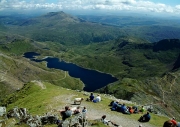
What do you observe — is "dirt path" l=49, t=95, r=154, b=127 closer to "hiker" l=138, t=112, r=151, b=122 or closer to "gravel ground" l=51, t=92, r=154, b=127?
"gravel ground" l=51, t=92, r=154, b=127

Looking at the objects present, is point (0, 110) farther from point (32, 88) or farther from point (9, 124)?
point (32, 88)

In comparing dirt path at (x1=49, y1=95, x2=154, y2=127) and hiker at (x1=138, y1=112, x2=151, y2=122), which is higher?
hiker at (x1=138, y1=112, x2=151, y2=122)

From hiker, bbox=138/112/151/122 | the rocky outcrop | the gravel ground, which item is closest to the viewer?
the rocky outcrop

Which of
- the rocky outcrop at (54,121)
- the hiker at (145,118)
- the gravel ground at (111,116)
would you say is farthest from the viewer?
the hiker at (145,118)

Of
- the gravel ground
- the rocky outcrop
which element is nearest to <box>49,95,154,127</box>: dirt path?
the gravel ground

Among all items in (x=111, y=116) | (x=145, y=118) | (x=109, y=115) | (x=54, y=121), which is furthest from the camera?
(x=109, y=115)

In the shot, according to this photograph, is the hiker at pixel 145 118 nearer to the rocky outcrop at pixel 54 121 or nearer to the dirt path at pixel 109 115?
the dirt path at pixel 109 115

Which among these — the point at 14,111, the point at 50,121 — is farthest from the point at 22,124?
the point at 14,111

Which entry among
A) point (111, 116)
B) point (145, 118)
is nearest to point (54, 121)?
point (111, 116)

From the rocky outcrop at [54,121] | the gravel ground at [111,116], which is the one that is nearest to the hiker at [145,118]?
the gravel ground at [111,116]

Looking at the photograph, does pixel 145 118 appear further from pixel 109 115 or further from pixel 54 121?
pixel 54 121

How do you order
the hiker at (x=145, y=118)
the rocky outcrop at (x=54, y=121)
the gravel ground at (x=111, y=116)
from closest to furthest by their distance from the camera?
the rocky outcrop at (x=54, y=121) → the gravel ground at (x=111, y=116) → the hiker at (x=145, y=118)
